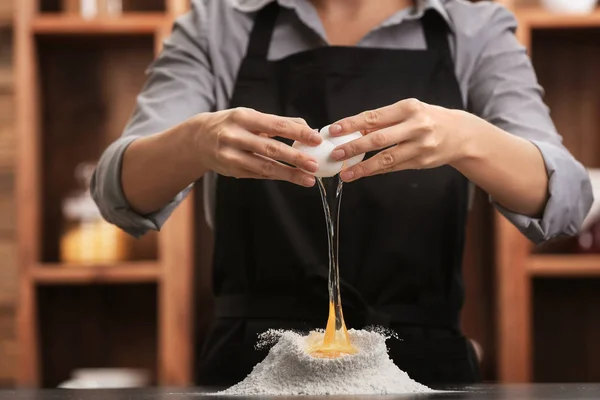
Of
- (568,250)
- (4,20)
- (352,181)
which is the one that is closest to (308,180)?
(352,181)

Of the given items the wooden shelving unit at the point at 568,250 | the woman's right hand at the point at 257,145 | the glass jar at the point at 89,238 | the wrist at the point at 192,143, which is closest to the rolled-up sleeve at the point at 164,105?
the wrist at the point at 192,143

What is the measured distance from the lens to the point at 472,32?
1.77 meters

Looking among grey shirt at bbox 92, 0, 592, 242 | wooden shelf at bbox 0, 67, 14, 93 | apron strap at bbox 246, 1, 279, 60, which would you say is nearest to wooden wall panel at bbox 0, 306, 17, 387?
wooden shelf at bbox 0, 67, 14, 93

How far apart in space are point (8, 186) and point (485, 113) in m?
1.46

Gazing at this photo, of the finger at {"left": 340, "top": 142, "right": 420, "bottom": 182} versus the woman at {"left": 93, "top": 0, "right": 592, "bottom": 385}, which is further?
the woman at {"left": 93, "top": 0, "right": 592, "bottom": 385}

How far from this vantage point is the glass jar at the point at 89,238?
2.65 metres

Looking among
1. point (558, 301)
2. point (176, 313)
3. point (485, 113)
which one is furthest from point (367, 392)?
point (558, 301)

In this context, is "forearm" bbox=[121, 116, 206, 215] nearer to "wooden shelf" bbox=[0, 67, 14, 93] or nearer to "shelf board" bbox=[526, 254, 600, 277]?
"wooden shelf" bbox=[0, 67, 14, 93]

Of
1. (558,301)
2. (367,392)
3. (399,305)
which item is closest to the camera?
(367,392)

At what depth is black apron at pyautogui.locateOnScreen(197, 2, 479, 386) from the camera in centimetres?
163

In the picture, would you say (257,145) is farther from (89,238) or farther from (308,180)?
(89,238)

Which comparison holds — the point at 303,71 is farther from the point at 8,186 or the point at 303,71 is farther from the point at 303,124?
the point at 8,186

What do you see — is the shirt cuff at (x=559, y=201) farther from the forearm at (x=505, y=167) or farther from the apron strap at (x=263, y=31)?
the apron strap at (x=263, y=31)

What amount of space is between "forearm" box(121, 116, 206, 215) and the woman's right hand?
87 mm
